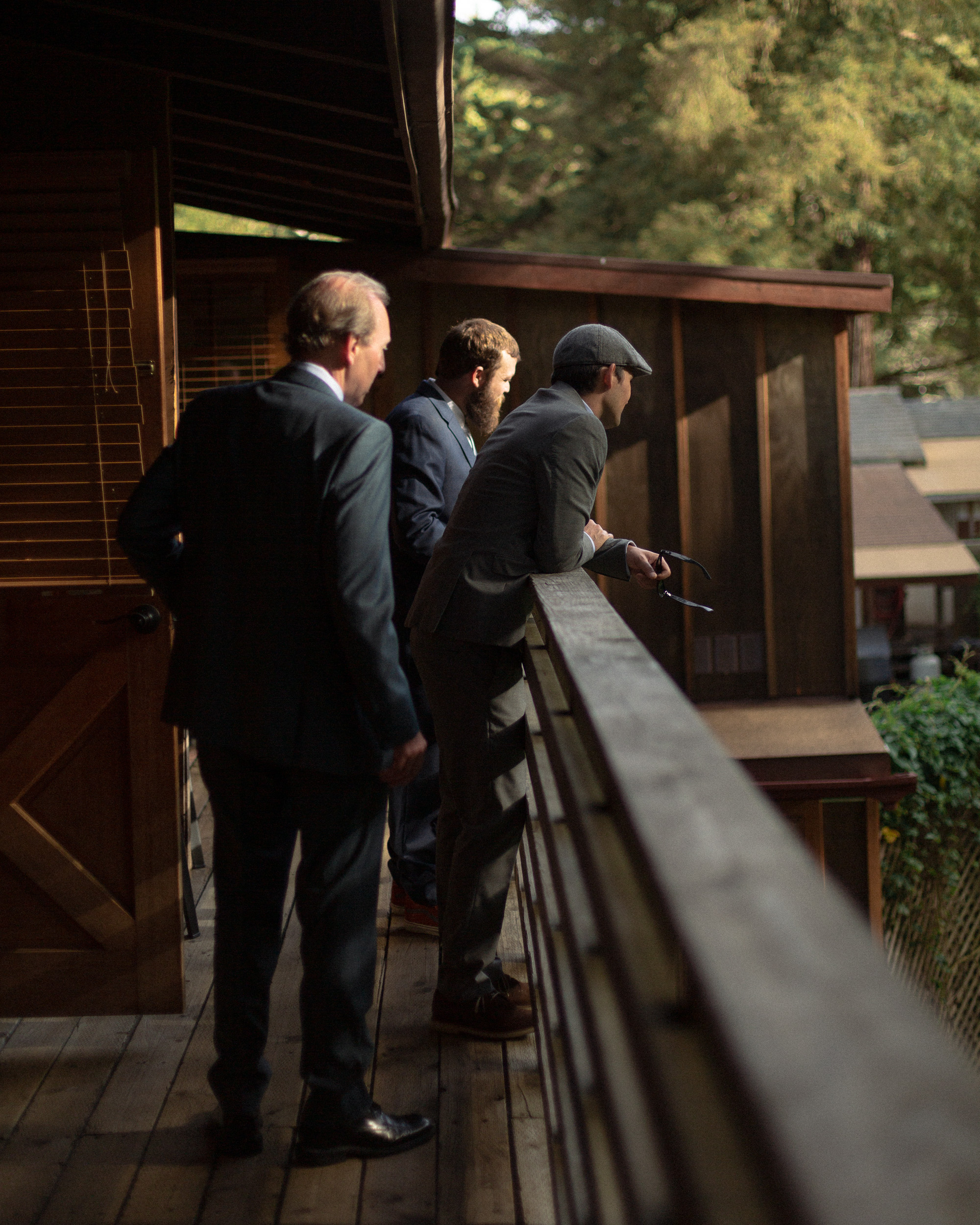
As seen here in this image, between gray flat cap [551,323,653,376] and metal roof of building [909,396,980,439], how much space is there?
24.9m

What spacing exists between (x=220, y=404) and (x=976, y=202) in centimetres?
1780

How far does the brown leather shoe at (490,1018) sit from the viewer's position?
3.03 meters

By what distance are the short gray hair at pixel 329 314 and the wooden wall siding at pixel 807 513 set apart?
489cm

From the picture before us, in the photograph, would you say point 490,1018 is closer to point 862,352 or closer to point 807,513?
point 807,513

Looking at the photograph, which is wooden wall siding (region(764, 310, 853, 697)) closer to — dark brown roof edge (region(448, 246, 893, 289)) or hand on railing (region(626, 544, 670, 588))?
dark brown roof edge (region(448, 246, 893, 289))

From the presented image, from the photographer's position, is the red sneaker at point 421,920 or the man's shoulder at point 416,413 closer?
the man's shoulder at point 416,413

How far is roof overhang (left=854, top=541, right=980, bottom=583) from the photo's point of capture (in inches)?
774

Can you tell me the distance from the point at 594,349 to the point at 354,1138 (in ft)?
6.39

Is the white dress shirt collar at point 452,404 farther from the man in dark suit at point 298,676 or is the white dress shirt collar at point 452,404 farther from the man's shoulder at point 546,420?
the man in dark suit at point 298,676

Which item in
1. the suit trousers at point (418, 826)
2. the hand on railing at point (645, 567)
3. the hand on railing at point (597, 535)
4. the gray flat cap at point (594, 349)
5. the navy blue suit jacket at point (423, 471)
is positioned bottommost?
the suit trousers at point (418, 826)

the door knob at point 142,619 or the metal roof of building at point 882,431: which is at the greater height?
the metal roof of building at point 882,431

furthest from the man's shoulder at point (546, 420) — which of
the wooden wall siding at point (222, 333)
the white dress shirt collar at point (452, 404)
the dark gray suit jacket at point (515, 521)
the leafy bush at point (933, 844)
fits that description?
the leafy bush at point (933, 844)

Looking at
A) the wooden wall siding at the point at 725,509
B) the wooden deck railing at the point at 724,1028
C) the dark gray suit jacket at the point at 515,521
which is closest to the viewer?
the wooden deck railing at the point at 724,1028

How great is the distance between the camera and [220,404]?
7.80ft
